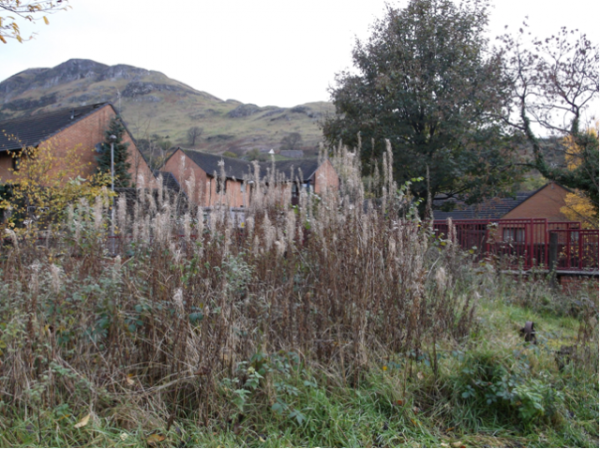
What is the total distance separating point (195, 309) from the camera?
10.4 ft

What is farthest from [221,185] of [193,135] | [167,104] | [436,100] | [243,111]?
[167,104]

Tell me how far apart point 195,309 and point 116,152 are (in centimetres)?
2760

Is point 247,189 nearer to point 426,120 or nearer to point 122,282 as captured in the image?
point 122,282

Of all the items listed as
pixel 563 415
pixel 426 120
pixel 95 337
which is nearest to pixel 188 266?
pixel 95 337

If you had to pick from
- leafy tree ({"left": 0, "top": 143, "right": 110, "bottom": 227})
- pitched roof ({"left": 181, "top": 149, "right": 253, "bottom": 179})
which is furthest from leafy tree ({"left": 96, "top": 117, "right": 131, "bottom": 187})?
leafy tree ({"left": 0, "top": 143, "right": 110, "bottom": 227})

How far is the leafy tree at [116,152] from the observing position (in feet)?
88.2

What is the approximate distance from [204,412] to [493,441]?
6.54 ft

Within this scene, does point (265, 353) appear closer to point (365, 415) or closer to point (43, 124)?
point (365, 415)

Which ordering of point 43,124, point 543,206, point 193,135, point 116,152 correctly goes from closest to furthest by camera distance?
point 116,152
point 43,124
point 543,206
point 193,135

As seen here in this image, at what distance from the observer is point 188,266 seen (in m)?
3.45

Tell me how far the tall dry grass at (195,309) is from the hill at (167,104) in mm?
85227

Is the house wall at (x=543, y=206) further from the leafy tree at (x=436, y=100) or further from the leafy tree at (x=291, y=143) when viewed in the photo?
the leafy tree at (x=291, y=143)

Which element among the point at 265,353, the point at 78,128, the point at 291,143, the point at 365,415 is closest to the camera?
the point at 365,415

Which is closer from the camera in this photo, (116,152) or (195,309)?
(195,309)
